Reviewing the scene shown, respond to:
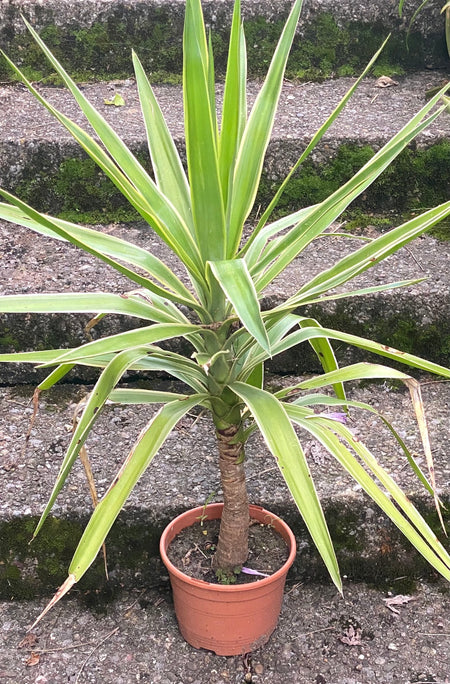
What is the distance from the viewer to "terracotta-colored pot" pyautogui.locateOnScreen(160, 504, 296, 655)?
1.42 m

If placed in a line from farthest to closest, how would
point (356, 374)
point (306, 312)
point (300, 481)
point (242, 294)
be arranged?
point (306, 312) → point (356, 374) → point (300, 481) → point (242, 294)

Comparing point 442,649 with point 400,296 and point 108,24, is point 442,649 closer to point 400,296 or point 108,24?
point 400,296

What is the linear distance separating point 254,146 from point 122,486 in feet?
2.15

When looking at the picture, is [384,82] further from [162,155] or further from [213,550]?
[213,550]

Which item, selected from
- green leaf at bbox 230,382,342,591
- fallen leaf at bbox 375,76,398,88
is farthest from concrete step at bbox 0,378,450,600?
fallen leaf at bbox 375,76,398,88

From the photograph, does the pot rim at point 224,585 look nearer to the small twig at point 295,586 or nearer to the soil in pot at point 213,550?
the soil in pot at point 213,550

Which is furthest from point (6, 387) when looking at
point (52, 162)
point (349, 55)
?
point (349, 55)

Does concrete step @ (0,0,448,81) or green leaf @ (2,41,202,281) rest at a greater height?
concrete step @ (0,0,448,81)

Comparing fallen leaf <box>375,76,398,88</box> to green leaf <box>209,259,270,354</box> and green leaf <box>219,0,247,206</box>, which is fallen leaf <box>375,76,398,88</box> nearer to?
green leaf <box>219,0,247,206</box>

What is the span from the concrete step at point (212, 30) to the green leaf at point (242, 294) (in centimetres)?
220

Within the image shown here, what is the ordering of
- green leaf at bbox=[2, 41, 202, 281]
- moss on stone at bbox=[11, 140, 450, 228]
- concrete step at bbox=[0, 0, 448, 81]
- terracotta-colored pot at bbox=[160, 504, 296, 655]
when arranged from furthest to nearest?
concrete step at bbox=[0, 0, 448, 81], moss on stone at bbox=[11, 140, 450, 228], terracotta-colored pot at bbox=[160, 504, 296, 655], green leaf at bbox=[2, 41, 202, 281]

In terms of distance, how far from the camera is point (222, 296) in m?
1.25

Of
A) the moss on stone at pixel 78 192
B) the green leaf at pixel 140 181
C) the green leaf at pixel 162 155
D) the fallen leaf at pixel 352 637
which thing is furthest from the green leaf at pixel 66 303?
the moss on stone at pixel 78 192

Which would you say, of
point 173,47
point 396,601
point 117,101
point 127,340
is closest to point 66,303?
point 127,340
